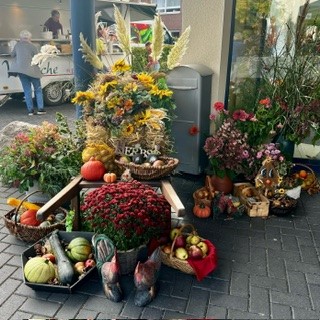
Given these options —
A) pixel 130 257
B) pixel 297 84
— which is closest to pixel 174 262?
pixel 130 257

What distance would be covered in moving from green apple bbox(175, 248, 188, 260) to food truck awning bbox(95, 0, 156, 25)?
8980 mm

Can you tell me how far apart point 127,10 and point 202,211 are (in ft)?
28.5

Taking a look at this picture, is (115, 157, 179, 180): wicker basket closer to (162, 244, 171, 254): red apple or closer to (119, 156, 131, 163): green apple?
(119, 156, 131, 163): green apple

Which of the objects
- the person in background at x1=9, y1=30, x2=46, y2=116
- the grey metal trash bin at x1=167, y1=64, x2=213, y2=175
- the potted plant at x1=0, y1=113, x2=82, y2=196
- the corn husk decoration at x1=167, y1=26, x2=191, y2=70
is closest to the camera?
the corn husk decoration at x1=167, y1=26, x2=191, y2=70

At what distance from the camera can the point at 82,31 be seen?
13.4ft

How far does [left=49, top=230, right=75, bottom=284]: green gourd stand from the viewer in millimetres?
2598

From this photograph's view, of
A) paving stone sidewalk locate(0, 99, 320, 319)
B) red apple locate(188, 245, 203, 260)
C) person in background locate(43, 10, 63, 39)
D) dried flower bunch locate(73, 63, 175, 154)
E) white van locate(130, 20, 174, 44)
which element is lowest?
paving stone sidewalk locate(0, 99, 320, 319)

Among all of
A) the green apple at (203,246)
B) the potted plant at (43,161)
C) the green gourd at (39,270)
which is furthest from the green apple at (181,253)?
the potted plant at (43,161)

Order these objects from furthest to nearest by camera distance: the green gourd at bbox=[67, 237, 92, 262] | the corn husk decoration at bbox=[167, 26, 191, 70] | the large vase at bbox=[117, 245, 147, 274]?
the corn husk decoration at bbox=[167, 26, 191, 70], the green gourd at bbox=[67, 237, 92, 262], the large vase at bbox=[117, 245, 147, 274]

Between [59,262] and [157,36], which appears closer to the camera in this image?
[59,262]

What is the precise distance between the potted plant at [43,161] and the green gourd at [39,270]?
972 mm

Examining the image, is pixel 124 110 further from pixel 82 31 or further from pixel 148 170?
pixel 82 31

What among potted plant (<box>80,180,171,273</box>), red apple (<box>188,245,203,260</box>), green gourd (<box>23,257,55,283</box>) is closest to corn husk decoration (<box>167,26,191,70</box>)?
potted plant (<box>80,180,171,273</box>)

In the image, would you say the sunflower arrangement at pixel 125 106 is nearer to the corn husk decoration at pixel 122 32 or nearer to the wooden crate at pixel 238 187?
the corn husk decoration at pixel 122 32
